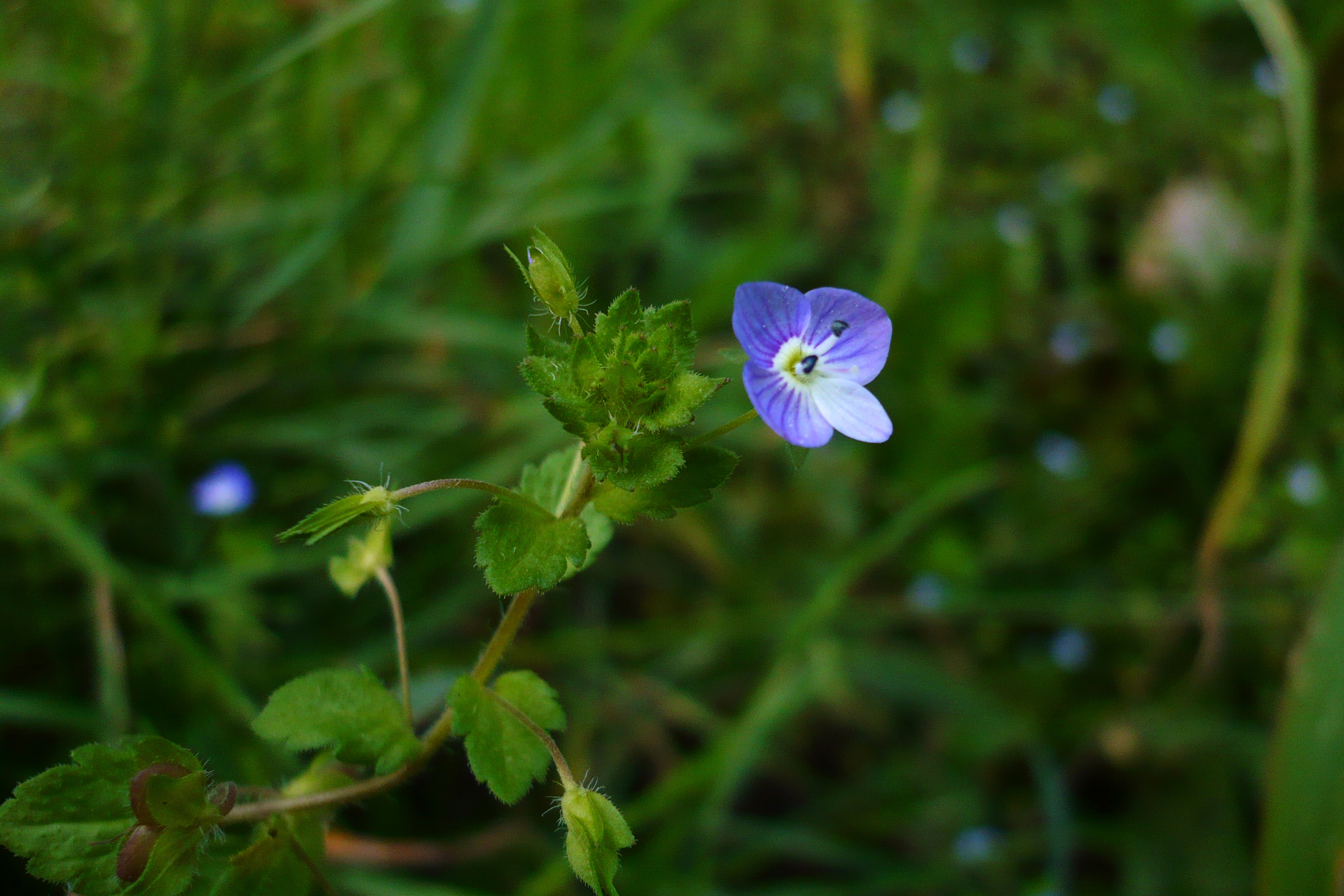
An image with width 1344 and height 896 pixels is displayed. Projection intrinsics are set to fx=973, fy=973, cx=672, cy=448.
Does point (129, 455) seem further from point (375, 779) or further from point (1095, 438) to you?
point (1095, 438)

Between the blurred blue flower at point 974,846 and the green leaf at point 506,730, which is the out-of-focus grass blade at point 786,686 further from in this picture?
the green leaf at point 506,730

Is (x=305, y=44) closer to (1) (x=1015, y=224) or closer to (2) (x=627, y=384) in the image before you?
(2) (x=627, y=384)

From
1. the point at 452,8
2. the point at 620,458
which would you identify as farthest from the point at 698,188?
the point at 620,458

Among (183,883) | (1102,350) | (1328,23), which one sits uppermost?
(1328,23)

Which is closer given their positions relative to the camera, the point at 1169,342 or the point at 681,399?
the point at 681,399

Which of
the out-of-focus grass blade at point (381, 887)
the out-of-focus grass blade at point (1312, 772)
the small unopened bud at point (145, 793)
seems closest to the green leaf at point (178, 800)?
the small unopened bud at point (145, 793)

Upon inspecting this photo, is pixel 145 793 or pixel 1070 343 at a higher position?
pixel 1070 343

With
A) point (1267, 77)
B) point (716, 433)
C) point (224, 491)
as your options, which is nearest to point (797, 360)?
point (716, 433)

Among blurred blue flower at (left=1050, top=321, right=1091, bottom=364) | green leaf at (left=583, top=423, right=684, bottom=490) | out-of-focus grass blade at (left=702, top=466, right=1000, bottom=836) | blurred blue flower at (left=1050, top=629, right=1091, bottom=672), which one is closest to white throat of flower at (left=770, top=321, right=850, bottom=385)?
green leaf at (left=583, top=423, right=684, bottom=490)
